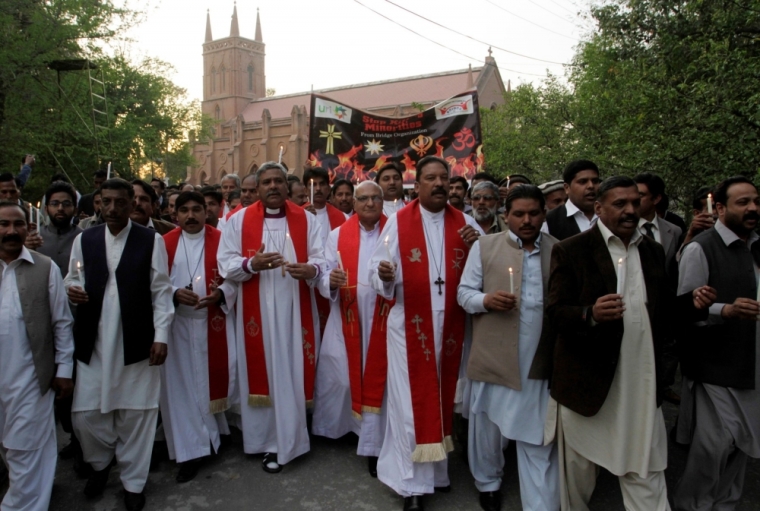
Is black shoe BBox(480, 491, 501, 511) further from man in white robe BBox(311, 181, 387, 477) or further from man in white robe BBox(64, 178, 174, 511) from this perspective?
man in white robe BBox(64, 178, 174, 511)

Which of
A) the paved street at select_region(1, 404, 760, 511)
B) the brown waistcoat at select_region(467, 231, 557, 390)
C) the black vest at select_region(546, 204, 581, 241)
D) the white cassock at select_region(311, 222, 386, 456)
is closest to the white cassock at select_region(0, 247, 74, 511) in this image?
the paved street at select_region(1, 404, 760, 511)

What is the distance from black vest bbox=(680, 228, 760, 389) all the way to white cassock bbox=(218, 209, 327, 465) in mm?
2767

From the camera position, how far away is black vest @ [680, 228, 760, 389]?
332cm

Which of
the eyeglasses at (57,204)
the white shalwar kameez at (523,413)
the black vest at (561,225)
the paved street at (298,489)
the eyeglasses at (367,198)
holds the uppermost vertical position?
the eyeglasses at (367,198)

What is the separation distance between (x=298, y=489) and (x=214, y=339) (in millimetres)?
1391

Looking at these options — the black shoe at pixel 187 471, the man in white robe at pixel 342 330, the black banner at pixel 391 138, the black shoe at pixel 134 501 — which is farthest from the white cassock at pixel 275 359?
the black banner at pixel 391 138

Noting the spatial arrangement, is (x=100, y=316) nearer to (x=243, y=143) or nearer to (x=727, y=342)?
(x=727, y=342)

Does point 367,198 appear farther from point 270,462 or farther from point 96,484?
point 96,484

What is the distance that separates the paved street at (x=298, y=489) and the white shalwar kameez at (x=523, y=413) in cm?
34

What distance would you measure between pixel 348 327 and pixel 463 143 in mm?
4124

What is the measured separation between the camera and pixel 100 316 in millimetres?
3750

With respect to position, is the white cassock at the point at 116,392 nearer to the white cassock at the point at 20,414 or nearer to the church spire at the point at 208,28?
the white cassock at the point at 20,414

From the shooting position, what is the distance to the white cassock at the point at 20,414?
132 inches

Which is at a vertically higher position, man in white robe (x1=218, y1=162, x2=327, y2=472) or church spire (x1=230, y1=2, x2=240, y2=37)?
church spire (x1=230, y1=2, x2=240, y2=37)
